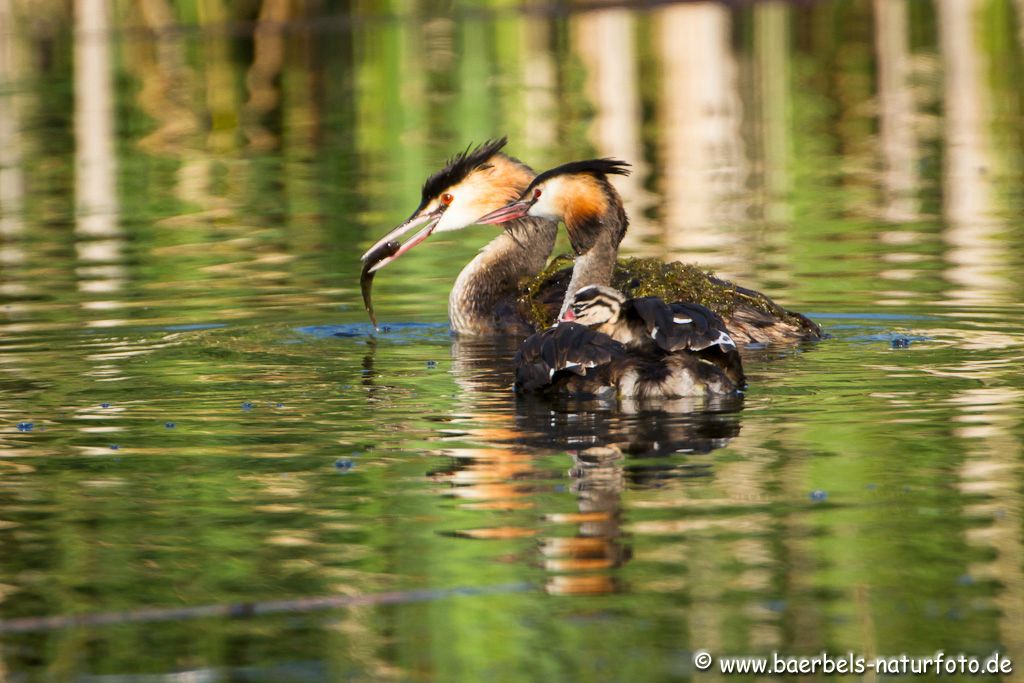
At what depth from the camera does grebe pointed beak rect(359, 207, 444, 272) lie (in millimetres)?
11258

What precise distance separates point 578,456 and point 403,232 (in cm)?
458

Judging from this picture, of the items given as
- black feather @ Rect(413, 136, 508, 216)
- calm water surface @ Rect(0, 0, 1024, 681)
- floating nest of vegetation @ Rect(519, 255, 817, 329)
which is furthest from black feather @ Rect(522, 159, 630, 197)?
black feather @ Rect(413, 136, 508, 216)

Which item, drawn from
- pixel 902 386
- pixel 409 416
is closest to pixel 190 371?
pixel 409 416

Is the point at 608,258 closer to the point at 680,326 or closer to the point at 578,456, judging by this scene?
the point at 680,326

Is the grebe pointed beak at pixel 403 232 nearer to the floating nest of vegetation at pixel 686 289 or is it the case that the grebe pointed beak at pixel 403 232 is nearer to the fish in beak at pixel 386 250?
the fish in beak at pixel 386 250

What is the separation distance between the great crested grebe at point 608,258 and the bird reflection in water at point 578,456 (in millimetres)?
1087

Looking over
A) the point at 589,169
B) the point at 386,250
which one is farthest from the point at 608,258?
the point at 386,250

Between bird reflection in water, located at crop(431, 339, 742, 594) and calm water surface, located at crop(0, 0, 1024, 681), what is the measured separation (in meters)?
0.02

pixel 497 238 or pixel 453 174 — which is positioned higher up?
pixel 453 174

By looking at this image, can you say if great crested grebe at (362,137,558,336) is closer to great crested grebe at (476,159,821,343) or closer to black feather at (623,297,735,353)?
great crested grebe at (476,159,821,343)

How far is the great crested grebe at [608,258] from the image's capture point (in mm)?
9984

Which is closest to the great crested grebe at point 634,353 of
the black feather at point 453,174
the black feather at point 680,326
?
the black feather at point 680,326

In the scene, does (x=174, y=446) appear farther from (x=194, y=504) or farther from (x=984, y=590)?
(x=984, y=590)

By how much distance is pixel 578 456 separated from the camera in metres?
7.29
